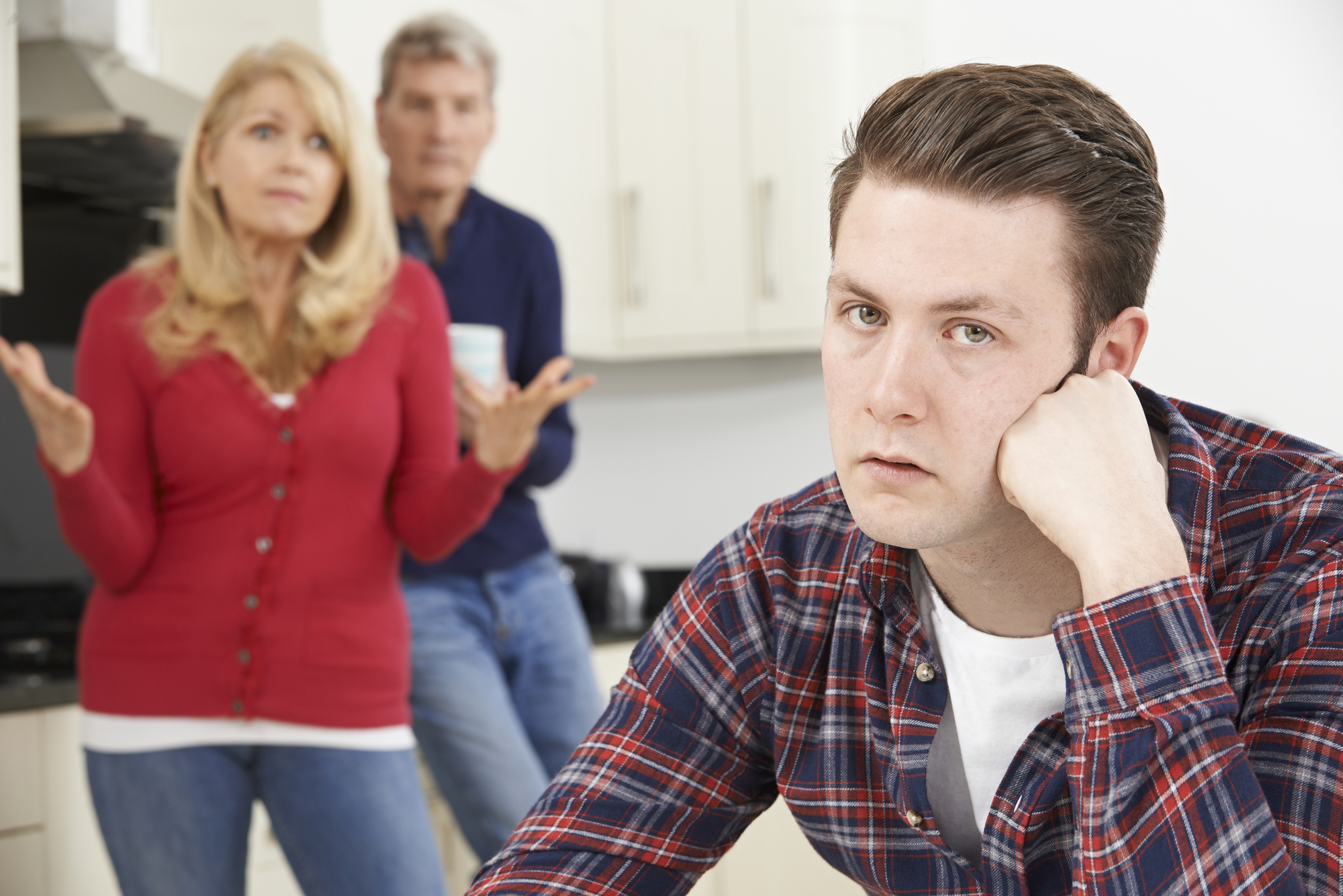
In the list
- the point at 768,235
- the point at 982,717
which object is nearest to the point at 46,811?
the point at 982,717

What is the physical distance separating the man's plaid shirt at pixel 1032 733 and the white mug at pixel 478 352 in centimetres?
81

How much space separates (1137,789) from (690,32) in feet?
9.34

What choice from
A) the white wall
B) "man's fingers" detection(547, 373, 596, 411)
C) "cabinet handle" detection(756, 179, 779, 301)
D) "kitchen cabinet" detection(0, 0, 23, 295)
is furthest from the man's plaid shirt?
the white wall

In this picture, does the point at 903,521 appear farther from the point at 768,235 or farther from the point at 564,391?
the point at 768,235

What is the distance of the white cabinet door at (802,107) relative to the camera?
10.9 feet

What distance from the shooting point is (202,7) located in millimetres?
2545

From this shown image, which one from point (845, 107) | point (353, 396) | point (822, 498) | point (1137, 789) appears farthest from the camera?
point (845, 107)

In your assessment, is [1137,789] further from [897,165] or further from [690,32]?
[690,32]

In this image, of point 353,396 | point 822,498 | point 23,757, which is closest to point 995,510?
point 822,498

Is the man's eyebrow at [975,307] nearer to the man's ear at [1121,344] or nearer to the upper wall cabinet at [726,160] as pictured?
the man's ear at [1121,344]

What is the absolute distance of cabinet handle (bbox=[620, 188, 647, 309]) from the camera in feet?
11.3

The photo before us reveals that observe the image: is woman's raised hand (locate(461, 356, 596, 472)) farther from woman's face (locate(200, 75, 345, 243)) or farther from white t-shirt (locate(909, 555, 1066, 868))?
white t-shirt (locate(909, 555, 1066, 868))

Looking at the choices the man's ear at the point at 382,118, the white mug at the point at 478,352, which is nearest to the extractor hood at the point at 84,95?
the man's ear at the point at 382,118

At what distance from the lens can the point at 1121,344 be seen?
109 centimetres
